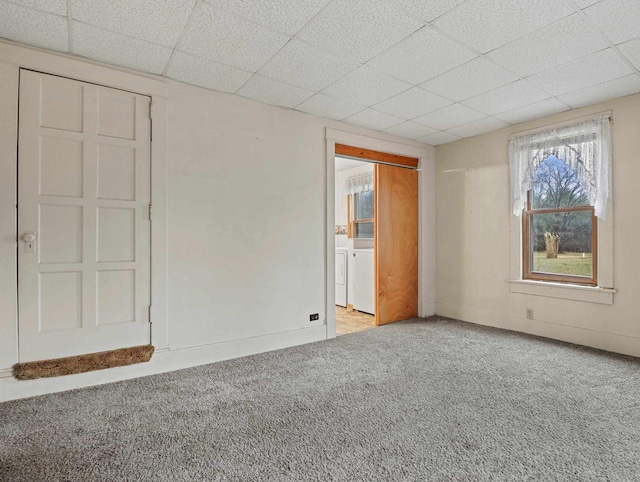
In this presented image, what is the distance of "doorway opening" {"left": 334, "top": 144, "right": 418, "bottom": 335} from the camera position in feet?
15.2

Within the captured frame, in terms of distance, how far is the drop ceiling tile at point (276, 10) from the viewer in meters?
2.03

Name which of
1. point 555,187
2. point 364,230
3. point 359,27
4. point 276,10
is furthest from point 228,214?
point 555,187

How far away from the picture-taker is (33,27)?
2262 millimetres

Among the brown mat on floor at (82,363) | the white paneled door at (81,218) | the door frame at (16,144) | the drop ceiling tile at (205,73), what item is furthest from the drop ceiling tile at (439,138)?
the brown mat on floor at (82,363)

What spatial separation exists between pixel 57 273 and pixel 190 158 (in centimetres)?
136

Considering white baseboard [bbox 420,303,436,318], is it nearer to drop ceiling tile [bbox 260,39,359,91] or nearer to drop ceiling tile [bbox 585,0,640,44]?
drop ceiling tile [bbox 260,39,359,91]

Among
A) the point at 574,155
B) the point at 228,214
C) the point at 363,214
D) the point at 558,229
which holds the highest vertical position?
the point at 574,155

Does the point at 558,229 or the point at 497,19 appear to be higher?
the point at 497,19

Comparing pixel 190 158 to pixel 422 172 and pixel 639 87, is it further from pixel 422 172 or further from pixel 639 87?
pixel 639 87

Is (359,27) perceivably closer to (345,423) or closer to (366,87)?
(366,87)

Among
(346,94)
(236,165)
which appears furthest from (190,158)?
(346,94)

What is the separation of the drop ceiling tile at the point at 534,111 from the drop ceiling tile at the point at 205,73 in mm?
2852

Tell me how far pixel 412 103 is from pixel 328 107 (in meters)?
0.86

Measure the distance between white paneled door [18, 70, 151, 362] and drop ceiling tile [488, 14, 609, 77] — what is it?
2.90 metres
